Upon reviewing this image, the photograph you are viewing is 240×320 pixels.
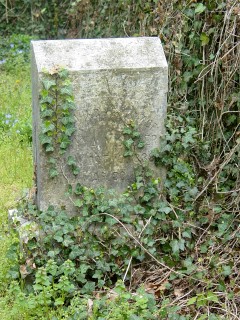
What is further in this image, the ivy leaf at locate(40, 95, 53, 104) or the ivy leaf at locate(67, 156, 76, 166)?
the ivy leaf at locate(67, 156, 76, 166)

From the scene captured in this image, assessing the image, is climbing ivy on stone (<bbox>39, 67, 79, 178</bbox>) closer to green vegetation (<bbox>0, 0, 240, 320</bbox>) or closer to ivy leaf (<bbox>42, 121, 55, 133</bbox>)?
ivy leaf (<bbox>42, 121, 55, 133</bbox>)

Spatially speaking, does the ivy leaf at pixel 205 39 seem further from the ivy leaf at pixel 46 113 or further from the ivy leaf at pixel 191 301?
the ivy leaf at pixel 191 301

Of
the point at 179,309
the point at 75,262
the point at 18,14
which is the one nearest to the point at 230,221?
the point at 179,309

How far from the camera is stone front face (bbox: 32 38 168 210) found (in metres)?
4.51

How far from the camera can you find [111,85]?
14.9ft

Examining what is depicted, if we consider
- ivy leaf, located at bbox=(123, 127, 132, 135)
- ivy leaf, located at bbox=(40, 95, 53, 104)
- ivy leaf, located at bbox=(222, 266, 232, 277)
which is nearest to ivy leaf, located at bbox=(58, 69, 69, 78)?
ivy leaf, located at bbox=(40, 95, 53, 104)

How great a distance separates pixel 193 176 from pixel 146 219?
1.56 ft

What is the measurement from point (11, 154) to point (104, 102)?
2420 mm

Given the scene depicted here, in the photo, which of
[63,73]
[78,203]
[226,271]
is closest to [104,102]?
[63,73]

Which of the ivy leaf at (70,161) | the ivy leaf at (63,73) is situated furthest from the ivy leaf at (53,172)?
the ivy leaf at (63,73)

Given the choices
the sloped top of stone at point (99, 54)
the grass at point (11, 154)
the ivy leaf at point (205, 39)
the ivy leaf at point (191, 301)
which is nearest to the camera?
the ivy leaf at point (191, 301)

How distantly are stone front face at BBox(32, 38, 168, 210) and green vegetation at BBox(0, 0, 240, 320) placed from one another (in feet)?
0.31

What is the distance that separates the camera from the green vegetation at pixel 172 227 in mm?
4285

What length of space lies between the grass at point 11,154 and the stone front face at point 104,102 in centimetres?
59
